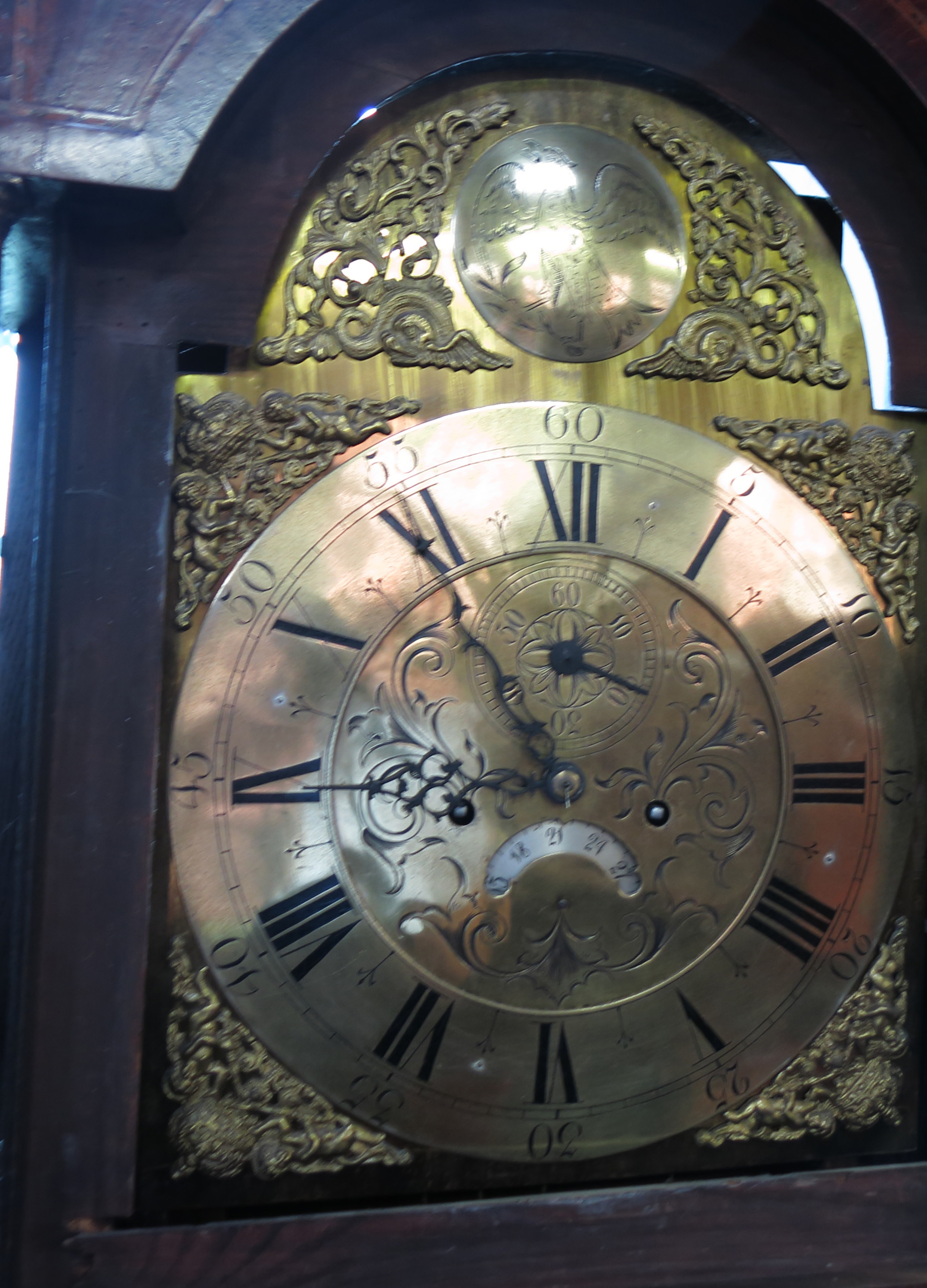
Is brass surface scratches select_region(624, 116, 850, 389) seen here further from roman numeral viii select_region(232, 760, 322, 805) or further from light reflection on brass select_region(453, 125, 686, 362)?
roman numeral viii select_region(232, 760, 322, 805)

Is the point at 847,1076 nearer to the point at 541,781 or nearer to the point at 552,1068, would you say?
the point at 552,1068

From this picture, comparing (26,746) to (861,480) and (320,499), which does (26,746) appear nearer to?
(320,499)

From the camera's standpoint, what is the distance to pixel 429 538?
1391mm

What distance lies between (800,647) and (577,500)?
1.13 ft

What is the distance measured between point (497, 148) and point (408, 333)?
0.27m

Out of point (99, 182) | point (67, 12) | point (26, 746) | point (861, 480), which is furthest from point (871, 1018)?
point (67, 12)

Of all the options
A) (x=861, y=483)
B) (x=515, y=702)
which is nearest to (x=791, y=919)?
(x=515, y=702)

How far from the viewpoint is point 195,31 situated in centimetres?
127

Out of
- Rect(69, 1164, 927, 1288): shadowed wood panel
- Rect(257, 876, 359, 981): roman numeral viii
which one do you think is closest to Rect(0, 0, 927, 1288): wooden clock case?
Rect(69, 1164, 927, 1288): shadowed wood panel

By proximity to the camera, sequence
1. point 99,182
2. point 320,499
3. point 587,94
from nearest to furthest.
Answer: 1. point 99,182
2. point 320,499
3. point 587,94

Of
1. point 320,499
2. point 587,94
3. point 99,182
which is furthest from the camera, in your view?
point 587,94

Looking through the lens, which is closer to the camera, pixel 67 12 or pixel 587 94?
pixel 67 12

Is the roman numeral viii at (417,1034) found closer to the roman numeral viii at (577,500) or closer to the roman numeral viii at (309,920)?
the roman numeral viii at (309,920)

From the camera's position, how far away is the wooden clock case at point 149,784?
Answer: 3.98ft
